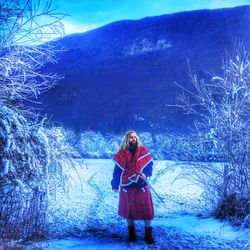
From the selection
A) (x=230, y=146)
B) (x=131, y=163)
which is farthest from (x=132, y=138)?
(x=230, y=146)

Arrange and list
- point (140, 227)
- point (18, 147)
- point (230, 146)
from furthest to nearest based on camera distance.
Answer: point (230, 146) < point (140, 227) < point (18, 147)

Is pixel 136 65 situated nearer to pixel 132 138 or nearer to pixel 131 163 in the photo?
pixel 132 138

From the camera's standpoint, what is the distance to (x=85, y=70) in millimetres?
53688

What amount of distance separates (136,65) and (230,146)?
4921cm

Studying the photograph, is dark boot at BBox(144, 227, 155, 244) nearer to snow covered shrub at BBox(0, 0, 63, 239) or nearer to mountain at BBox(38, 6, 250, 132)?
snow covered shrub at BBox(0, 0, 63, 239)

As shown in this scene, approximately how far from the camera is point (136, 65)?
176ft

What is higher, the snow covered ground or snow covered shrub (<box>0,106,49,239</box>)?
snow covered shrub (<box>0,106,49,239</box>)

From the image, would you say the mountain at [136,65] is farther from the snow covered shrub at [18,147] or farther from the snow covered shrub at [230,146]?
the snow covered shrub at [18,147]

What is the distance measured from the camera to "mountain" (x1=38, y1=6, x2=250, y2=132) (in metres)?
43.2

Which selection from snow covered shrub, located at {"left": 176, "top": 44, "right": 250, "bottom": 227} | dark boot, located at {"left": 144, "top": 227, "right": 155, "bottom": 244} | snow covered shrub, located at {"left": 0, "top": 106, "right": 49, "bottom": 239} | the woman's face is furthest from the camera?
snow covered shrub, located at {"left": 176, "top": 44, "right": 250, "bottom": 227}

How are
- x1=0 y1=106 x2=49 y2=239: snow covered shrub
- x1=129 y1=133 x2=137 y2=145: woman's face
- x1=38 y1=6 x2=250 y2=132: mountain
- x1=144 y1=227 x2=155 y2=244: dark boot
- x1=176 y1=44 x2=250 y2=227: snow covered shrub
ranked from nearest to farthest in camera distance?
x1=0 y1=106 x2=49 y2=239: snow covered shrub → x1=144 y1=227 x2=155 y2=244: dark boot → x1=129 y1=133 x2=137 y2=145: woman's face → x1=176 y1=44 x2=250 y2=227: snow covered shrub → x1=38 y1=6 x2=250 y2=132: mountain

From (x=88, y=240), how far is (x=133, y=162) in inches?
53.5

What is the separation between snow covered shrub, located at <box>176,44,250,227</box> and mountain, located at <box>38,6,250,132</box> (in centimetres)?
3219

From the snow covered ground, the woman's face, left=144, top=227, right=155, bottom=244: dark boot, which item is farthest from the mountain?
left=144, top=227, right=155, bottom=244: dark boot
